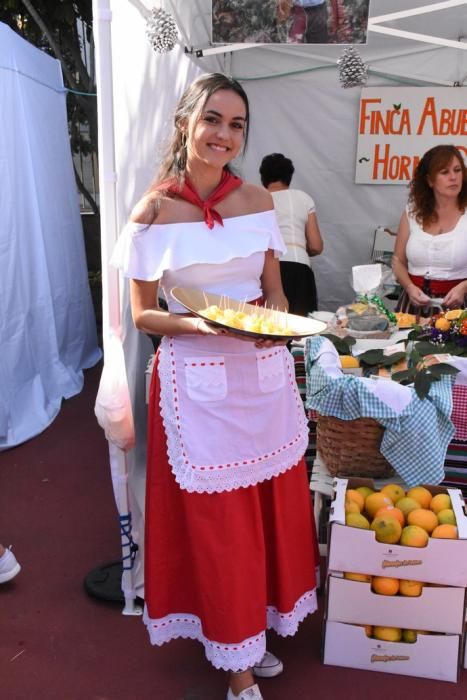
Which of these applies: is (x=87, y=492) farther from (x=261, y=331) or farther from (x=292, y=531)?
(x=261, y=331)

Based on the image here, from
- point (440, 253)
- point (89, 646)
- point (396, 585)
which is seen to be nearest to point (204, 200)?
point (396, 585)

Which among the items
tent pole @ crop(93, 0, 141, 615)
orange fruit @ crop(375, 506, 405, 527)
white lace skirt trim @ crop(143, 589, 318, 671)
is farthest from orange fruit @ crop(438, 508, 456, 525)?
tent pole @ crop(93, 0, 141, 615)

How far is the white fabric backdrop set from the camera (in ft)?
13.5

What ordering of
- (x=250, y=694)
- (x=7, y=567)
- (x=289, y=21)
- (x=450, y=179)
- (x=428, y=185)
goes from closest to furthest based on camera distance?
1. (x=250, y=694)
2. (x=7, y=567)
3. (x=450, y=179)
4. (x=428, y=185)
5. (x=289, y=21)

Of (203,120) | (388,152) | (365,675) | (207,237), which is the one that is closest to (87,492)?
(365,675)

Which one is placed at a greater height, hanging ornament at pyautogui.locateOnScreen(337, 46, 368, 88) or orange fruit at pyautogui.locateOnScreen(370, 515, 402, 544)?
hanging ornament at pyautogui.locateOnScreen(337, 46, 368, 88)

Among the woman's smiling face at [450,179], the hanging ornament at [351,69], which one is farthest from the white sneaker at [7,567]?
the hanging ornament at [351,69]

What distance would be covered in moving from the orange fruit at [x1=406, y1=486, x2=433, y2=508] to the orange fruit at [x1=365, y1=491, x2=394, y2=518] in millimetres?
84

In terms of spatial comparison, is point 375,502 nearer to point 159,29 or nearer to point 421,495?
point 421,495

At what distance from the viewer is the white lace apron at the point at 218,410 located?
185 cm

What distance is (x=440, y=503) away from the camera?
2.22 metres

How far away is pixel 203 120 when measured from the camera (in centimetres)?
179

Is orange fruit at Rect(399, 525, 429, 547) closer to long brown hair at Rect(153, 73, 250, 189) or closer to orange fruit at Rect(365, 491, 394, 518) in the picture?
orange fruit at Rect(365, 491, 394, 518)

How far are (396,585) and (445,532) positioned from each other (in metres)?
0.24
